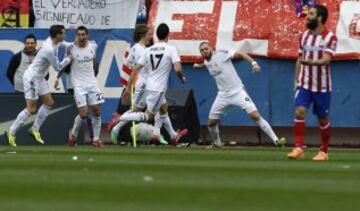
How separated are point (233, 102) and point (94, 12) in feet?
17.6

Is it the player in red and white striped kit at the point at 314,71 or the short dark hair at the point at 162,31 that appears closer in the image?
the player in red and white striped kit at the point at 314,71

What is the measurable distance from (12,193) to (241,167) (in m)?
4.43

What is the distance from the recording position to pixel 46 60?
2178 cm

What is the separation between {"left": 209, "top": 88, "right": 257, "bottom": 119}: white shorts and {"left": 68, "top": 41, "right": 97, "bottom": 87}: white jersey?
2.39 meters

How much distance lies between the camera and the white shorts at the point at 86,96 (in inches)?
845

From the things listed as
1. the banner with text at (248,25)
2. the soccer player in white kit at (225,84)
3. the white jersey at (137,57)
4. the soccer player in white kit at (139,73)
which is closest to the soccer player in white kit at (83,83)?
the soccer player in white kit at (139,73)

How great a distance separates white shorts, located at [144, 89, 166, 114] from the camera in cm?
2123

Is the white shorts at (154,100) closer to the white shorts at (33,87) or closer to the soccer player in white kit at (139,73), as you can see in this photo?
the soccer player in white kit at (139,73)

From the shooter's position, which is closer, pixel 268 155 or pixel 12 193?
pixel 12 193

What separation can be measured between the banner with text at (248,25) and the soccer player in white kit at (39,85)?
11.8 feet

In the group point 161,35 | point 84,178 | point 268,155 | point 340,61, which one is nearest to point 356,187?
point 84,178

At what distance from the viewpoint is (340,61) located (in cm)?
2356

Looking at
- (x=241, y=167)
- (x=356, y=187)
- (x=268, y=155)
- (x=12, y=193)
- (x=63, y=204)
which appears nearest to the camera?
(x=63, y=204)

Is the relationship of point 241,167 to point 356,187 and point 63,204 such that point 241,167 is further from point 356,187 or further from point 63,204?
point 63,204
